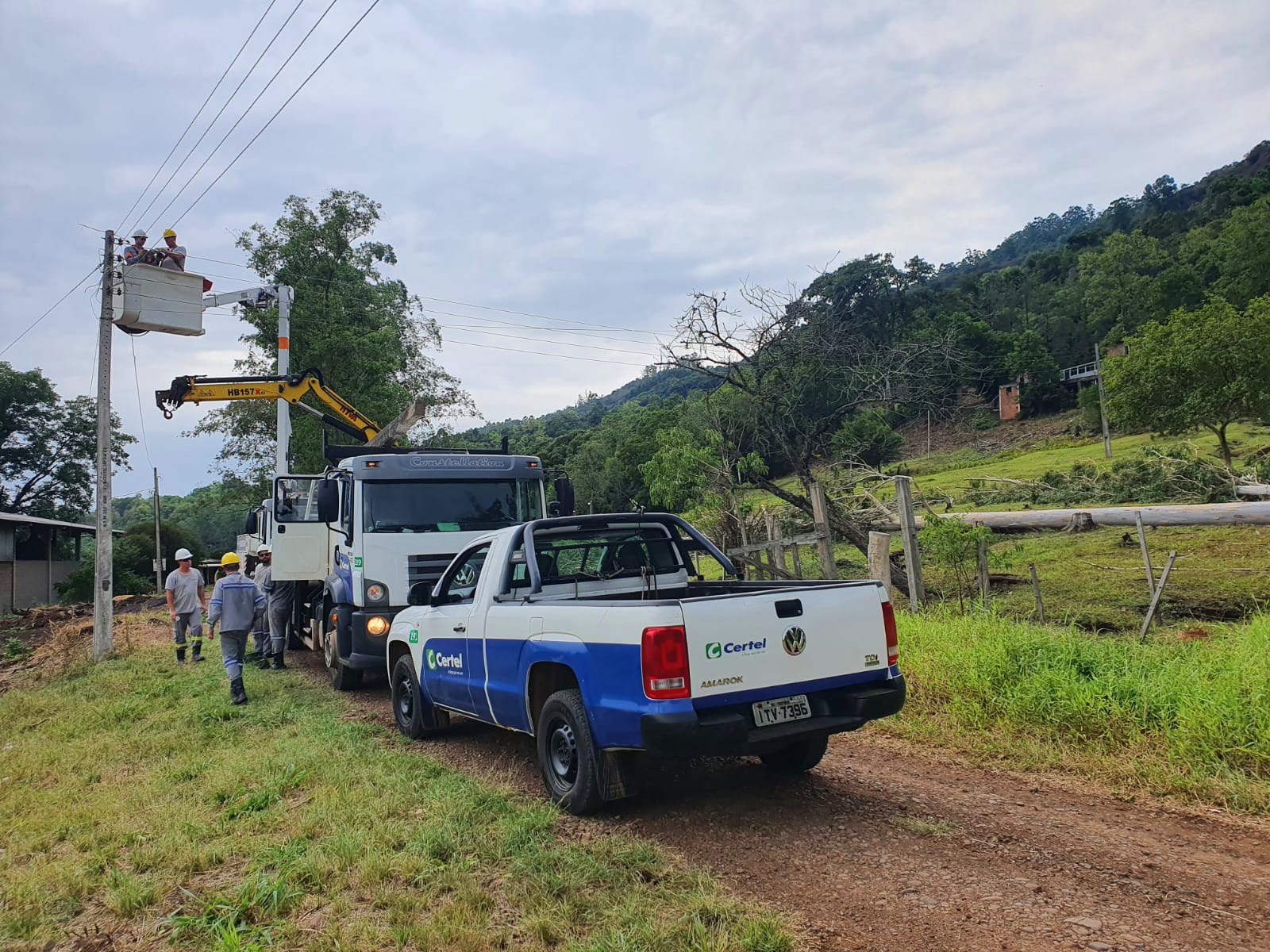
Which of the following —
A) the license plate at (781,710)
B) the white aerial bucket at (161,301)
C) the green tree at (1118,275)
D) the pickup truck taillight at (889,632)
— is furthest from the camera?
the green tree at (1118,275)

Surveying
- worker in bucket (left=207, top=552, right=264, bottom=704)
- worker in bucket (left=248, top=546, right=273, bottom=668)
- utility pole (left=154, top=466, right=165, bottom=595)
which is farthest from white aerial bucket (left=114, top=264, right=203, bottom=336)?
utility pole (left=154, top=466, right=165, bottom=595)

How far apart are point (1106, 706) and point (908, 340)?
395 inches

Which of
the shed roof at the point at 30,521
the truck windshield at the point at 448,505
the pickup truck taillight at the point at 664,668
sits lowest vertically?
the pickup truck taillight at the point at 664,668

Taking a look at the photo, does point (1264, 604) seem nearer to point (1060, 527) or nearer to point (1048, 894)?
point (1060, 527)

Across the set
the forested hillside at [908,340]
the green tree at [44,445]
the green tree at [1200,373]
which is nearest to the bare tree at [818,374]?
the forested hillside at [908,340]

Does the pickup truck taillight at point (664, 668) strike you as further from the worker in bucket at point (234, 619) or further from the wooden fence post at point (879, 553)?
the worker in bucket at point (234, 619)

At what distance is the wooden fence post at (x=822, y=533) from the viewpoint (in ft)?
32.1

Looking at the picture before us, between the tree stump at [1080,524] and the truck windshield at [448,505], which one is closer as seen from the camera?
the truck windshield at [448,505]

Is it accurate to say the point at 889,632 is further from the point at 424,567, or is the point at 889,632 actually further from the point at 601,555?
the point at 424,567

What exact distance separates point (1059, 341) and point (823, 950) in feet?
259

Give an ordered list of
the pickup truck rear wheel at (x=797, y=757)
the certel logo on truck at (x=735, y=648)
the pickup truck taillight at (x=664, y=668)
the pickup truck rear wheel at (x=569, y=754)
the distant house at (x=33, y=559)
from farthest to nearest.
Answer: the distant house at (x=33, y=559), the pickup truck rear wheel at (x=797, y=757), the pickup truck rear wheel at (x=569, y=754), the certel logo on truck at (x=735, y=648), the pickup truck taillight at (x=664, y=668)

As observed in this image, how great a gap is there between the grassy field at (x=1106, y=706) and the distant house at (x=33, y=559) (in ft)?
111

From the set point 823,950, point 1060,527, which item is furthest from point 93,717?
point 1060,527

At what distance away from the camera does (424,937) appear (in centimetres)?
354
